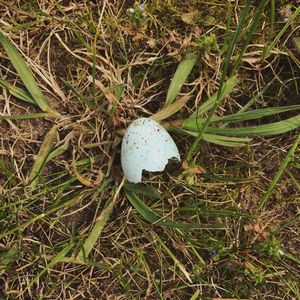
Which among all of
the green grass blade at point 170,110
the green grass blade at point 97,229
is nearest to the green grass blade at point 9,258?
the green grass blade at point 97,229

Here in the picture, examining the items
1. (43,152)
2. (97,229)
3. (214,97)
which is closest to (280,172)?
(214,97)

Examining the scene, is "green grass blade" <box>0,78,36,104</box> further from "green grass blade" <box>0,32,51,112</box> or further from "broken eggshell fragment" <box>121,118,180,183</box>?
"broken eggshell fragment" <box>121,118,180,183</box>

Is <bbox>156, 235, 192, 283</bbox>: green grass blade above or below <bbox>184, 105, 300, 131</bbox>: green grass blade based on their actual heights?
below

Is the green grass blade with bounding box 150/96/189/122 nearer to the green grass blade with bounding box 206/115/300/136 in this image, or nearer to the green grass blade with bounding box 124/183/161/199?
the green grass blade with bounding box 206/115/300/136

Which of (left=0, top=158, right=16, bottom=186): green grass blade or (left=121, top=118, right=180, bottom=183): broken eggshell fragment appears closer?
(left=121, top=118, right=180, bottom=183): broken eggshell fragment

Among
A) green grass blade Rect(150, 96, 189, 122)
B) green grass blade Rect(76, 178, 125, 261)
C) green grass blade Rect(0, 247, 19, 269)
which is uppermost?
green grass blade Rect(150, 96, 189, 122)

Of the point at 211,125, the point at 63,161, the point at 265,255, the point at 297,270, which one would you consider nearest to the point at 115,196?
the point at 63,161

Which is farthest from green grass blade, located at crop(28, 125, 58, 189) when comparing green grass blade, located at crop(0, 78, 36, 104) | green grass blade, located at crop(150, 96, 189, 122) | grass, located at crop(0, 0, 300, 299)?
green grass blade, located at crop(150, 96, 189, 122)

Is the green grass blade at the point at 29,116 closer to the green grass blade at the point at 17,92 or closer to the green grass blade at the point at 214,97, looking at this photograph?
the green grass blade at the point at 17,92

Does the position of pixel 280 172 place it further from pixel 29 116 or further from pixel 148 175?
pixel 29 116
